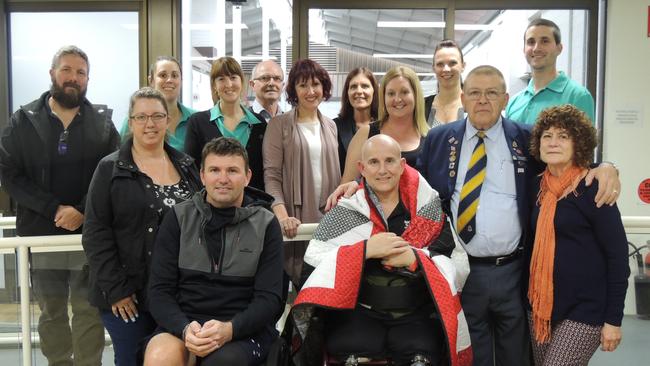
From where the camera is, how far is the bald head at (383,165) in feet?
7.51

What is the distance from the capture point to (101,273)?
7.41 feet

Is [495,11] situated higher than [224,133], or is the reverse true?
[495,11]

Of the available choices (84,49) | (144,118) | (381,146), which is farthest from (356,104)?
(84,49)

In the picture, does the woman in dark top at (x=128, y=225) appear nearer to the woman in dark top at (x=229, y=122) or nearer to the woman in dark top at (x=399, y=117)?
the woman in dark top at (x=229, y=122)

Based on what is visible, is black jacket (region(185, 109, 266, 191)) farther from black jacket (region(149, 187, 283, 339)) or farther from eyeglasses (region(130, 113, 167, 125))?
black jacket (region(149, 187, 283, 339))

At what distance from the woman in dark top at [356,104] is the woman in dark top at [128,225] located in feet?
3.57

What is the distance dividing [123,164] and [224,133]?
77cm

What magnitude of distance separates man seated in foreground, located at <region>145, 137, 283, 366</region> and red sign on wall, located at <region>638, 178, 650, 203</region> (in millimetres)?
3764

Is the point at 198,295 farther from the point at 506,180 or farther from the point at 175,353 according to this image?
the point at 506,180

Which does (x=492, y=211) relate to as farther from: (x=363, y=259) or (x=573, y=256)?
(x=363, y=259)

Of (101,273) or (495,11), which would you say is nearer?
(101,273)

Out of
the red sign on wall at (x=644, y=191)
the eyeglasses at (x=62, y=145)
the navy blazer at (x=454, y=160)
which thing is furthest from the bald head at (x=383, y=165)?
the red sign on wall at (x=644, y=191)

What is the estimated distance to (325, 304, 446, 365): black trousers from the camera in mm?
2111

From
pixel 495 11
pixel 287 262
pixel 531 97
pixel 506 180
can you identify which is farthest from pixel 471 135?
pixel 495 11
